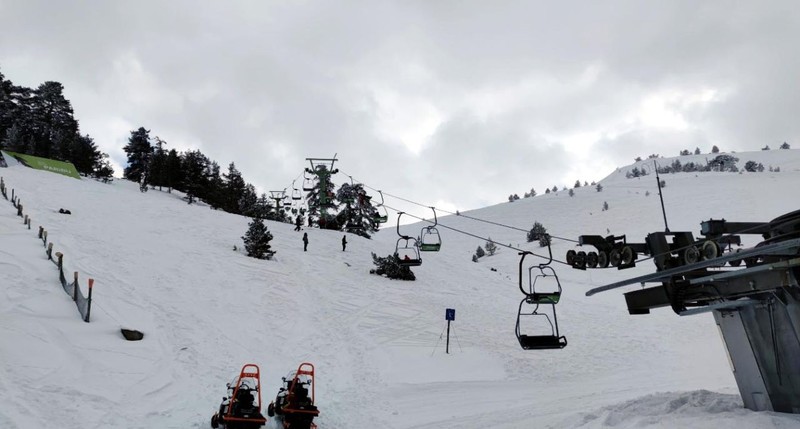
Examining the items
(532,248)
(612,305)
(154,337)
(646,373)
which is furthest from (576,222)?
(154,337)

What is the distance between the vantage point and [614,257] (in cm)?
1098

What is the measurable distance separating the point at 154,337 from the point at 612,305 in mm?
30658

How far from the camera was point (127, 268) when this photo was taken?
2067cm

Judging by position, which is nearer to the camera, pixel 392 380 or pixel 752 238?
pixel 392 380

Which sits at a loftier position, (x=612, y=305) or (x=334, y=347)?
(x=334, y=347)

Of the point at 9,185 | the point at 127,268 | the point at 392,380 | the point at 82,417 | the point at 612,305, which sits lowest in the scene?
the point at 612,305

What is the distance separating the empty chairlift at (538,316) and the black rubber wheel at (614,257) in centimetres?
136

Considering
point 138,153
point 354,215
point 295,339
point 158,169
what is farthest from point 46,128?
point 295,339

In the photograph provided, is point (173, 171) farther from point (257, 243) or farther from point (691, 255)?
point (691, 255)

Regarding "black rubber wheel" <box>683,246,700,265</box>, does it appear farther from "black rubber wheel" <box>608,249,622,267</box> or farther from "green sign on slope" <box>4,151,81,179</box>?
"green sign on slope" <box>4,151,81,179</box>

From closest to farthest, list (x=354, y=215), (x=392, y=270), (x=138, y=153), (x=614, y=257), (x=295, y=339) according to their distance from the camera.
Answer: (x=614, y=257) → (x=295, y=339) → (x=392, y=270) → (x=354, y=215) → (x=138, y=153)

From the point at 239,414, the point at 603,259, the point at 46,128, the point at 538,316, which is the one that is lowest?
the point at 538,316

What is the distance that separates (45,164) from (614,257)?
2288 inches

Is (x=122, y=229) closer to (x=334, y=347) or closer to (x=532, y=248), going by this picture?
A: (x=334, y=347)
